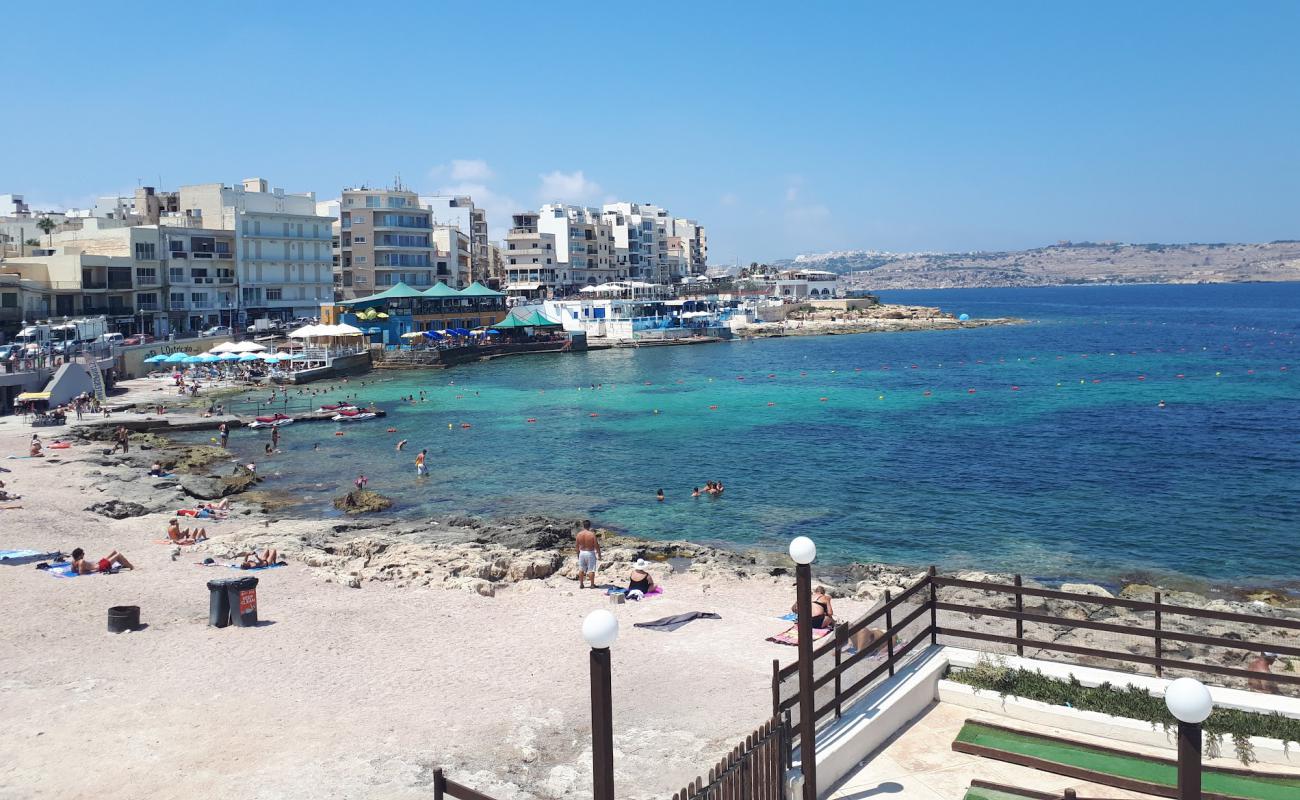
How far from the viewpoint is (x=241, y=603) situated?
55.6ft

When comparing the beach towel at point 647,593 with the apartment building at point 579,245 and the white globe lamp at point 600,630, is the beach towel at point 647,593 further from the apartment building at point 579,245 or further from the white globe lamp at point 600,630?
the apartment building at point 579,245

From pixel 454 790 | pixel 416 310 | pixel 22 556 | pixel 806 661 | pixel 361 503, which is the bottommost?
pixel 361 503

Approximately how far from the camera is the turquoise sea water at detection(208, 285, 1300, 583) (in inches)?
1074

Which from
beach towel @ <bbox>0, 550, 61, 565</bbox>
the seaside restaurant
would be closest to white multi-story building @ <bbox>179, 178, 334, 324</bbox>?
the seaside restaurant

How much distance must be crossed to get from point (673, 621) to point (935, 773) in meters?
8.18

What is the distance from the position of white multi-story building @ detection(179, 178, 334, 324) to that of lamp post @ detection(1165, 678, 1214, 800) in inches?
3262

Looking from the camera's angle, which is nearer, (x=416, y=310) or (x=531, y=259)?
(x=416, y=310)

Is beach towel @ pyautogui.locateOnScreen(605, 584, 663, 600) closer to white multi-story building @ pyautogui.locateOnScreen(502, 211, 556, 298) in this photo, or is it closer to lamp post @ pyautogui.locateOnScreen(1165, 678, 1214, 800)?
lamp post @ pyautogui.locateOnScreen(1165, 678, 1214, 800)

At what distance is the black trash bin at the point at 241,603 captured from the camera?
1694 cm

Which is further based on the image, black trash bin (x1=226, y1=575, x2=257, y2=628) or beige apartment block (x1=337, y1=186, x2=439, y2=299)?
beige apartment block (x1=337, y1=186, x2=439, y2=299)

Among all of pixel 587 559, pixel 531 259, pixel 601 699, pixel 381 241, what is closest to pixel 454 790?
pixel 601 699

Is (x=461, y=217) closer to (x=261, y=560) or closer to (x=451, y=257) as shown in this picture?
(x=451, y=257)

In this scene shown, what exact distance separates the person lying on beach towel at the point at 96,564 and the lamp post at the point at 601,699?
59.9ft

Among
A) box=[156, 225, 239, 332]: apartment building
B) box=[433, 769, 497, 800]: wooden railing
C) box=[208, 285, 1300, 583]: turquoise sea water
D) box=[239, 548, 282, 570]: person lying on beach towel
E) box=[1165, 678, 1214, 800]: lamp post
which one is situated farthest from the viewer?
box=[156, 225, 239, 332]: apartment building
